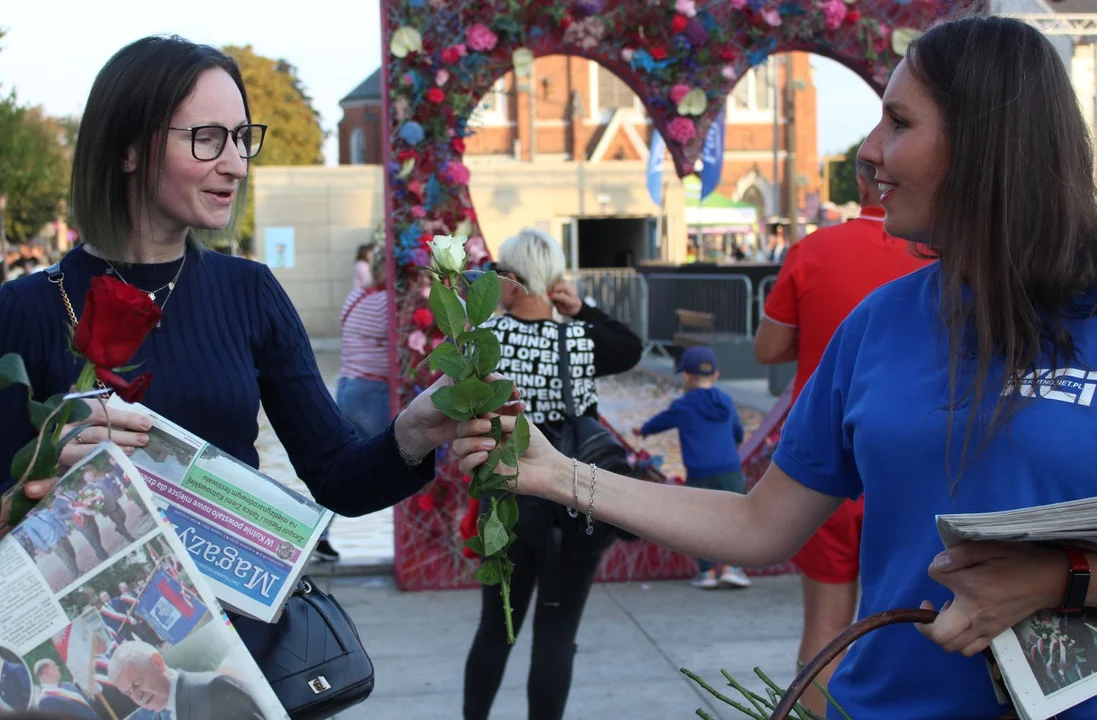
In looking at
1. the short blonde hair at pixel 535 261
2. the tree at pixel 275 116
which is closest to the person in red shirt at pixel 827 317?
the short blonde hair at pixel 535 261

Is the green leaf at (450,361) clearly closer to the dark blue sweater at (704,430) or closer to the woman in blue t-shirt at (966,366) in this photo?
the woman in blue t-shirt at (966,366)

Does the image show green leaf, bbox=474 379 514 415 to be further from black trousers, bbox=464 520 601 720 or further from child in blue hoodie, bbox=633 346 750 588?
child in blue hoodie, bbox=633 346 750 588

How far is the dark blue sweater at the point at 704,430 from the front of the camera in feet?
20.4

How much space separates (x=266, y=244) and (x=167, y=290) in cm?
2154

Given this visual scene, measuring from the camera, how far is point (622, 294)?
798 inches

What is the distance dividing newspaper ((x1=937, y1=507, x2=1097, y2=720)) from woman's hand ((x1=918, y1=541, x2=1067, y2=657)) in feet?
0.08

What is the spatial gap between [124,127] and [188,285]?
1.03 ft

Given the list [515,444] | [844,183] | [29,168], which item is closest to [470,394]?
[515,444]

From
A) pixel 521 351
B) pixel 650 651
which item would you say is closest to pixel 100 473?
pixel 521 351

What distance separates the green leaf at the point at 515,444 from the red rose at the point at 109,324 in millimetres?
671

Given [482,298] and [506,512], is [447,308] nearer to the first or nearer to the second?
[482,298]

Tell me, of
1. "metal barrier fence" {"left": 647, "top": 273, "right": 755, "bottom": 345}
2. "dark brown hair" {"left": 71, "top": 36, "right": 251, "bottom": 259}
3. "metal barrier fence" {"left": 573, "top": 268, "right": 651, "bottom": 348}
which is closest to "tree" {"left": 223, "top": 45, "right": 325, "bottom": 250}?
"metal barrier fence" {"left": 573, "top": 268, "right": 651, "bottom": 348}

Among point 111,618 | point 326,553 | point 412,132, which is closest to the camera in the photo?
point 111,618

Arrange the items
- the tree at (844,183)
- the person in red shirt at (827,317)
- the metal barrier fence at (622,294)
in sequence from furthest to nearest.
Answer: the tree at (844,183) < the metal barrier fence at (622,294) < the person in red shirt at (827,317)
